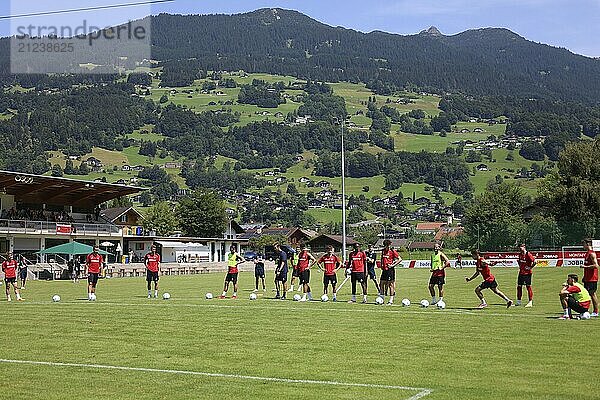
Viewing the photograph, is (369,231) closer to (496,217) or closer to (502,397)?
(496,217)

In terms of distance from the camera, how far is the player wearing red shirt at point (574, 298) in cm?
2034

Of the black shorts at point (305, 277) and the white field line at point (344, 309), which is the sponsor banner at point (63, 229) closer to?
the white field line at point (344, 309)

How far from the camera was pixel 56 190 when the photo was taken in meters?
78.9

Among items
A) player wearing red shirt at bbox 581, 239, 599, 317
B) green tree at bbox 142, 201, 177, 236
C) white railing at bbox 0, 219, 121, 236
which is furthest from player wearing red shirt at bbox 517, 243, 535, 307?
green tree at bbox 142, 201, 177, 236

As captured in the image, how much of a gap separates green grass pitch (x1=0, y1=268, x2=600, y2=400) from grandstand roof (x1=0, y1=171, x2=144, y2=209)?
50.6m

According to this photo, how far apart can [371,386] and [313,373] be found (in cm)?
134

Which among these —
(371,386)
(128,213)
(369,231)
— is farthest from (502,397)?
(369,231)

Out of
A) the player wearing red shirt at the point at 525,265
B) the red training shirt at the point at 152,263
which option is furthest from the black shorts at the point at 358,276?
the red training shirt at the point at 152,263

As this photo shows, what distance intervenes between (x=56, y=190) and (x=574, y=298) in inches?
2600

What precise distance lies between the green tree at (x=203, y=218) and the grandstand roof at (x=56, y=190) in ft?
105

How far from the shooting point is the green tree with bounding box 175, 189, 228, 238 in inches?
4658

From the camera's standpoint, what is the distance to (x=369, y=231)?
18762 cm

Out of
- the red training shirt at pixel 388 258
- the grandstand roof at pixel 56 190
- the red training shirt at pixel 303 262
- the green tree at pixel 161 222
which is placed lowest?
the green tree at pixel 161 222

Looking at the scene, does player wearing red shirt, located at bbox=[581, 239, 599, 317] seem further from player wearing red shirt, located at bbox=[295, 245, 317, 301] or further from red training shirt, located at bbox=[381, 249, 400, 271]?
player wearing red shirt, located at bbox=[295, 245, 317, 301]
